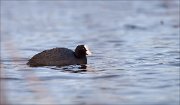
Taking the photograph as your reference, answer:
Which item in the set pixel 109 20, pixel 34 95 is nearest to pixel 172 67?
pixel 34 95

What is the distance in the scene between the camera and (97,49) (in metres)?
17.2

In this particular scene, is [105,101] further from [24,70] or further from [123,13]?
[123,13]

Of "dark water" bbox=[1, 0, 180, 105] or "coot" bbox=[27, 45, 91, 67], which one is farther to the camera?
"coot" bbox=[27, 45, 91, 67]

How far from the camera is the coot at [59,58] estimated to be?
14.2 metres

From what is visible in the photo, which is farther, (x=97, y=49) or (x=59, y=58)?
(x=97, y=49)

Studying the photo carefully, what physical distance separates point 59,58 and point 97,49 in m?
3.13

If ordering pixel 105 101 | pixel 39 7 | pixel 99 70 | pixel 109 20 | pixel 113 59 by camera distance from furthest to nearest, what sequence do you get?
pixel 39 7 < pixel 109 20 < pixel 113 59 < pixel 99 70 < pixel 105 101

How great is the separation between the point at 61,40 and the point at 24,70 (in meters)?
6.35

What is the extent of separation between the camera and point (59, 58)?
14.2 m

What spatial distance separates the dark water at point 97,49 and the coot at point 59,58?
10.6 inches

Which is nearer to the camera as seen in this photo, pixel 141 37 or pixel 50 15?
pixel 141 37

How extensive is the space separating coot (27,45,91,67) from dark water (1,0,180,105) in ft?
0.88

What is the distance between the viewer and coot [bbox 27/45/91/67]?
1418 cm

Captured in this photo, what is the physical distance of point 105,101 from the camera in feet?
30.7
